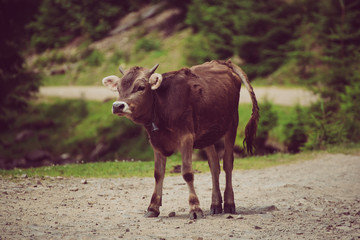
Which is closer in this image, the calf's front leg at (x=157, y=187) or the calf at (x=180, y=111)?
the calf at (x=180, y=111)

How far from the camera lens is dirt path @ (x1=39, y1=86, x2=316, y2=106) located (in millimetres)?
22616

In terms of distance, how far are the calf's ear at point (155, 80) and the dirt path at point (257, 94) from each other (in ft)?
34.7

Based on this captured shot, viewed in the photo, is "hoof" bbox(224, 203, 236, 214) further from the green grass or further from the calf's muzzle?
the green grass

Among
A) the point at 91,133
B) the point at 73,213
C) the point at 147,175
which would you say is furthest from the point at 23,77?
the point at 73,213

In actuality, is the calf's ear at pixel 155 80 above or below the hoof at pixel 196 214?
above

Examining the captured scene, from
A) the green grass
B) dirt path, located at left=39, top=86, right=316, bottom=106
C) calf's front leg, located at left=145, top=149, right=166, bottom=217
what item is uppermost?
dirt path, located at left=39, top=86, right=316, bottom=106

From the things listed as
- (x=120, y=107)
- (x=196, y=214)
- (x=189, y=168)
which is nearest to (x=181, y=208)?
(x=196, y=214)

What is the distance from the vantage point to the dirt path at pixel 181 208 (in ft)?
25.8

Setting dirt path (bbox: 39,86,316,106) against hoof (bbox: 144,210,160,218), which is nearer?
hoof (bbox: 144,210,160,218)

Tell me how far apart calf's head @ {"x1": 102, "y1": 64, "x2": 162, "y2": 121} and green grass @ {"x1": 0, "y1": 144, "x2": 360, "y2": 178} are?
486cm

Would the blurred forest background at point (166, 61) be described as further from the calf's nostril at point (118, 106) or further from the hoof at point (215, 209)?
the calf's nostril at point (118, 106)

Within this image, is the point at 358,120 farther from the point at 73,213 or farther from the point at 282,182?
the point at 73,213

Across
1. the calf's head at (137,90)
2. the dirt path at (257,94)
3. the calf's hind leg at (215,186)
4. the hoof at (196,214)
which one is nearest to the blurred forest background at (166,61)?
the dirt path at (257,94)

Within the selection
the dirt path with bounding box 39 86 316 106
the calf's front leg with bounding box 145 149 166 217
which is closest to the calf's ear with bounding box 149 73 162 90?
the calf's front leg with bounding box 145 149 166 217
